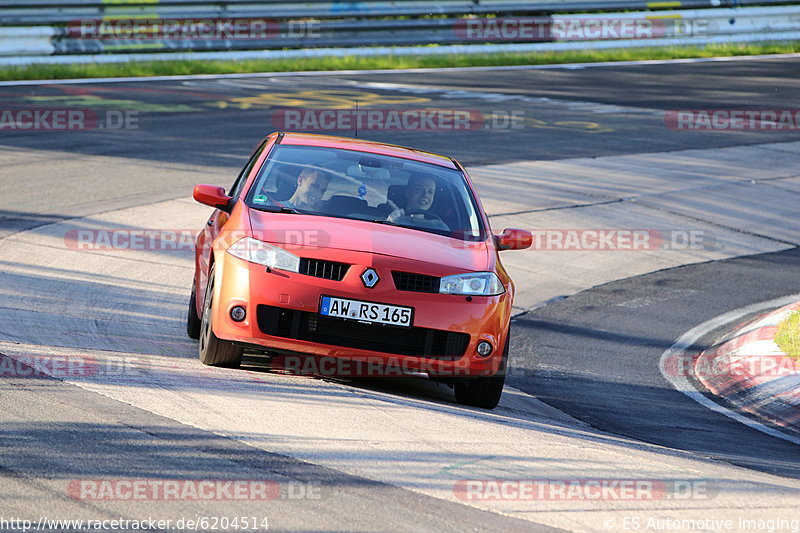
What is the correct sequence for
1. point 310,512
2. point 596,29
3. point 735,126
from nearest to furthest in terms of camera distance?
point 310,512, point 735,126, point 596,29

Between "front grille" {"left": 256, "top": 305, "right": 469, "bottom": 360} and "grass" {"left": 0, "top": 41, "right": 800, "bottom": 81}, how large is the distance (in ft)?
56.6

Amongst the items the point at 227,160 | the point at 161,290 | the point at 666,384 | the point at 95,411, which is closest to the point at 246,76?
the point at 227,160

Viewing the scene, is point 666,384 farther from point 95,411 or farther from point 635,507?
point 95,411

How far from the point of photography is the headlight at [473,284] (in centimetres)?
725

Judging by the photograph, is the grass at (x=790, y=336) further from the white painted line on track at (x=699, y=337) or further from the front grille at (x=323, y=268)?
the front grille at (x=323, y=268)

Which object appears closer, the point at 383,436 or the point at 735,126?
the point at 383,436

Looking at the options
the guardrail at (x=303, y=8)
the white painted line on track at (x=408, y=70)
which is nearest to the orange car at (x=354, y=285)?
the white painted line on track at (x=408, y=70)

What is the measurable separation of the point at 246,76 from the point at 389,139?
7938 mm

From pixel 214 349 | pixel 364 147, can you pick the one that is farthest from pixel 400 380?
pixel 364 147

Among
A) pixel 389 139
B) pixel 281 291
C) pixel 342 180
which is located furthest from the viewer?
pixel 389 139

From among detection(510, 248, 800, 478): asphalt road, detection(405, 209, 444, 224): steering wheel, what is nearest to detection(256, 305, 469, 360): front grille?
detection(405, 209, 444, 224): steering wheel

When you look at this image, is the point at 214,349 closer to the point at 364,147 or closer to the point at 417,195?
the point at 417,195

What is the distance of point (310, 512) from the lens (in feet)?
16.1

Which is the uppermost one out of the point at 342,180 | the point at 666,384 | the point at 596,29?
the point at 596,29
